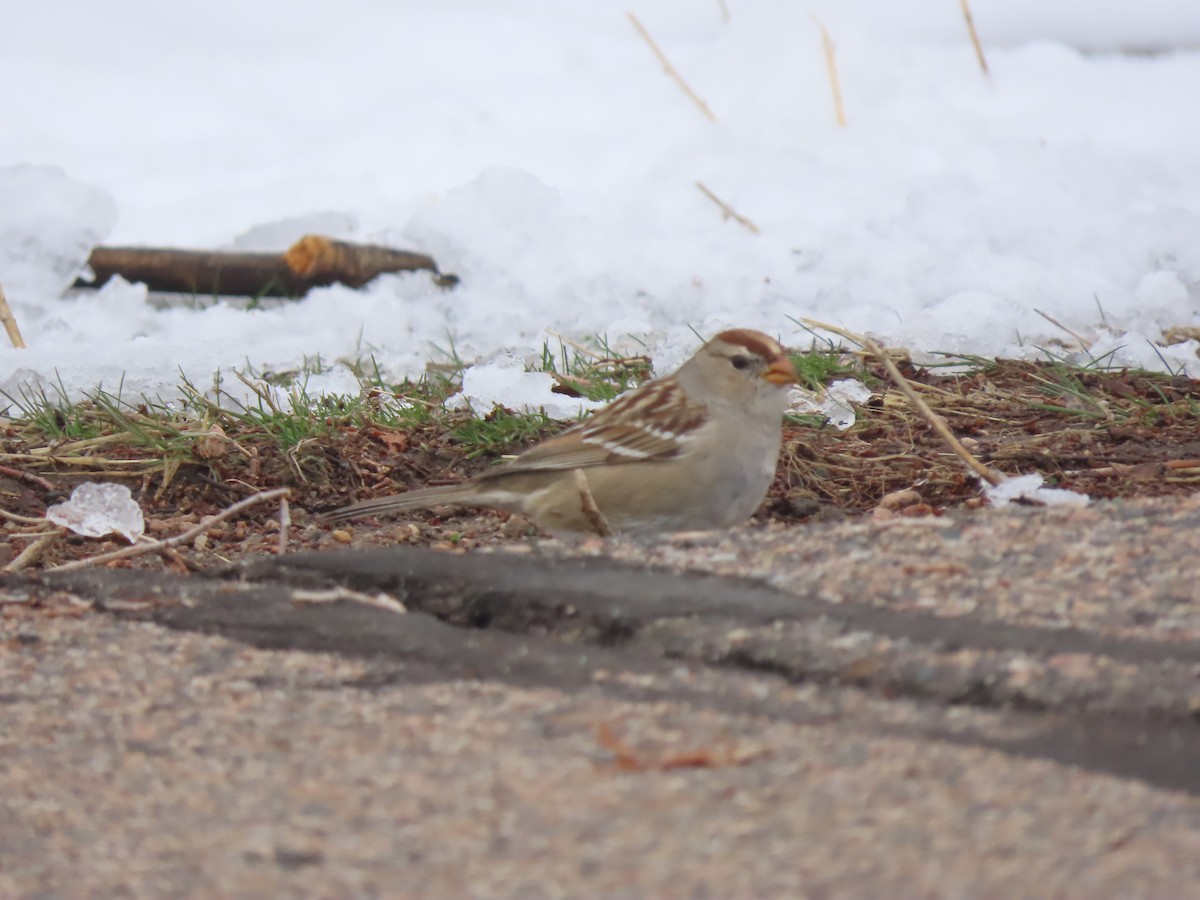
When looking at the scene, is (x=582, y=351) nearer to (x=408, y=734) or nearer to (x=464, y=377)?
(x=464, y=377)

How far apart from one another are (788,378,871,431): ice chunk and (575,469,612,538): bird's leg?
109cm

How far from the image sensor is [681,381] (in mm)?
4051

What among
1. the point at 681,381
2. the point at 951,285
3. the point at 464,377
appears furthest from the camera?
the point at 951,285

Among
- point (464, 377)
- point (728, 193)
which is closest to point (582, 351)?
point (464, 377)

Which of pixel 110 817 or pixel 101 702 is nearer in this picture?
pixel 110 817

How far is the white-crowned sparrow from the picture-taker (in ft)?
12.1

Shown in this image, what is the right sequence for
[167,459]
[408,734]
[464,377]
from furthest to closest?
[464,377]
[167,459]
[408,734]

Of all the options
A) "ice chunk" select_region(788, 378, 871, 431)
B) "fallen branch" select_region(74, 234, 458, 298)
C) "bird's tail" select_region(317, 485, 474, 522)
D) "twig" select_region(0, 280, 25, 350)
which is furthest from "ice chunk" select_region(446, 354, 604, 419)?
"fallen branch" select_region(74, 234, 458, 298)

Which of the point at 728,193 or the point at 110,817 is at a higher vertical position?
the point at 728,193

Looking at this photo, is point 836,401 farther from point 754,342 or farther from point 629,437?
point 629,437

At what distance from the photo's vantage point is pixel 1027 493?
12.1 ft

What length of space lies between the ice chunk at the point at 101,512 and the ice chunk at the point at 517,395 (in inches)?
46.5

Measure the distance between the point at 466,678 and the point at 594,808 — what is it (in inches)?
22.2

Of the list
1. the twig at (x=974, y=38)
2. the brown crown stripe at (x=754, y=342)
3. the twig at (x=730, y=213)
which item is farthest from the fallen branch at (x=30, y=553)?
the twig at (x=974, y=38)
